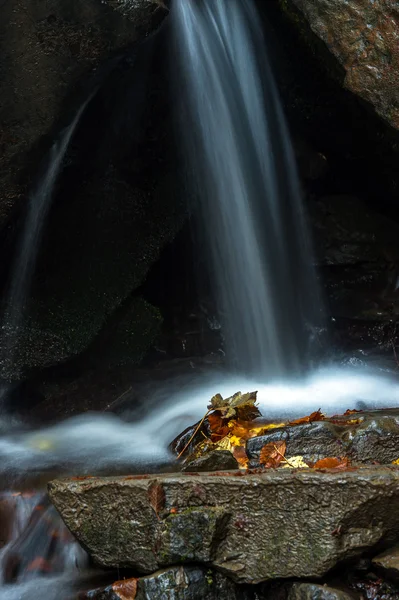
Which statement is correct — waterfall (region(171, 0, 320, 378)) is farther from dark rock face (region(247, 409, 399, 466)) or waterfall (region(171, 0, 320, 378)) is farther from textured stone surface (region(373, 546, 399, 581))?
textured stone surface (region(373, 546, 399, 581))

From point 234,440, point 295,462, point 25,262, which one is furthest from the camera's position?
point 25,262

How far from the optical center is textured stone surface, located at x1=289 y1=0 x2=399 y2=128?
4.37 meters

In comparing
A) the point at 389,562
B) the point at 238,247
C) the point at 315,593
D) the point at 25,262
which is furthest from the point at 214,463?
the point at 238,247

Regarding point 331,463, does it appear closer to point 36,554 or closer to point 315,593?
point 315,593

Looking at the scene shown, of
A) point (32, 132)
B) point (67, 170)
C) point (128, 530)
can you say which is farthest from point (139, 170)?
point (128, 530)

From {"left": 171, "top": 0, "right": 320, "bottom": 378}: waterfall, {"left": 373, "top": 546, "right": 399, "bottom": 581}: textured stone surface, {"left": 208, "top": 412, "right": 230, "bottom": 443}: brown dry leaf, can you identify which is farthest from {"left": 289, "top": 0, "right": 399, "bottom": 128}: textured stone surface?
{"left": 373, "top": 546, "right": 399, "bottom": 581}: textured stone surface

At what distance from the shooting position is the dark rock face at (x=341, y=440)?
2.81 metres

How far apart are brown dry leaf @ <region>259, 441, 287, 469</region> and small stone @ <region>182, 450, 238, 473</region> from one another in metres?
0.17

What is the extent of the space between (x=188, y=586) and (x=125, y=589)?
0.24m

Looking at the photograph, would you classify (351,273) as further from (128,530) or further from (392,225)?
(128,530)

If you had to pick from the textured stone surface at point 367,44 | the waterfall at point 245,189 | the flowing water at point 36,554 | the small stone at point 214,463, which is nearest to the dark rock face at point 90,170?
the waterfall at point 245,189

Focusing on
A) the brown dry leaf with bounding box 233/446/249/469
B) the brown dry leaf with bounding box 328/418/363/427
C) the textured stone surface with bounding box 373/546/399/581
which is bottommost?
the brown dry leaf with bounding box 328/418/363/427

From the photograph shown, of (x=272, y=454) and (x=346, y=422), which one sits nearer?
(x=272, y=454)

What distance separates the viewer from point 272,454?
2883 millimetres
